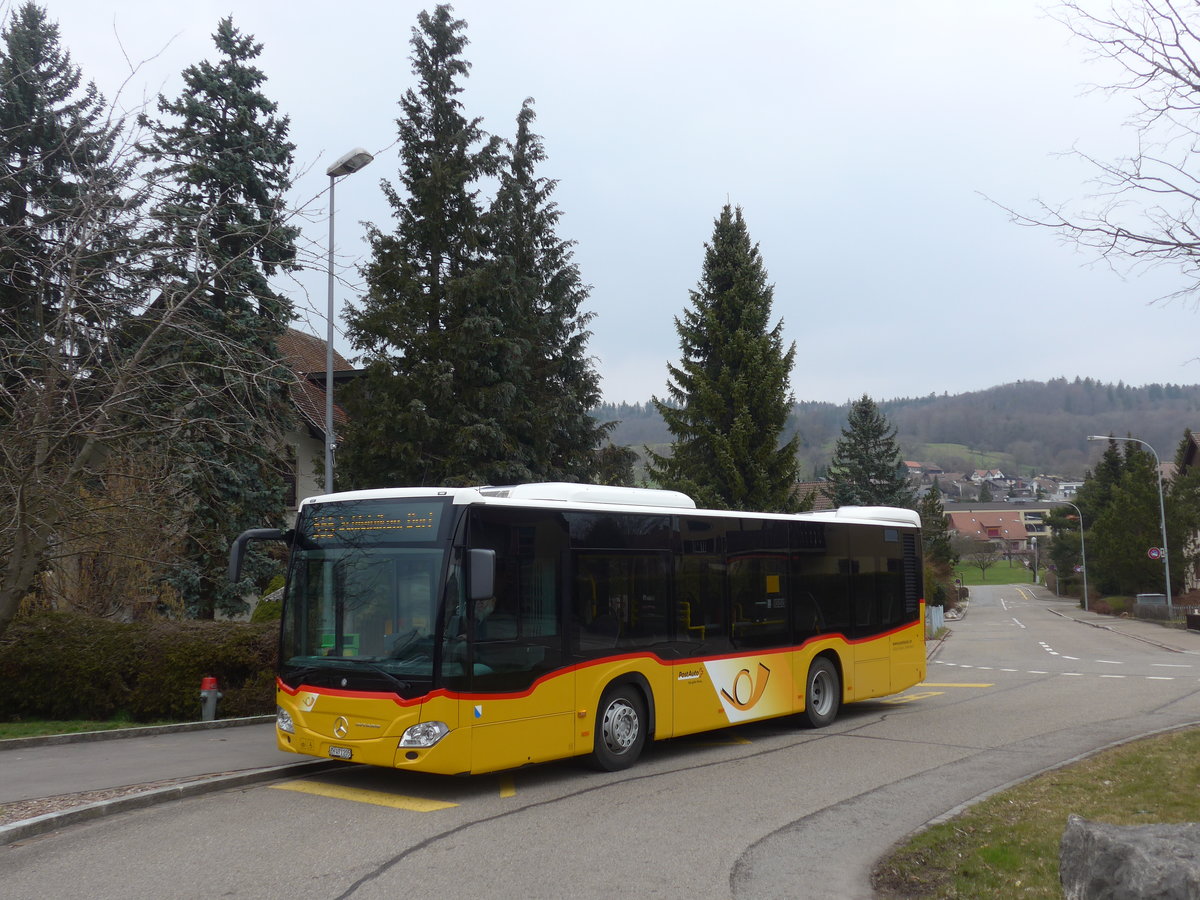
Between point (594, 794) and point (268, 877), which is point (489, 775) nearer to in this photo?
point (594, 794)

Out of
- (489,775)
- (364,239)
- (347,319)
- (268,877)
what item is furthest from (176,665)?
(364,239)

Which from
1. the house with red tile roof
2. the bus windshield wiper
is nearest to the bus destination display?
the bus windshield wiper

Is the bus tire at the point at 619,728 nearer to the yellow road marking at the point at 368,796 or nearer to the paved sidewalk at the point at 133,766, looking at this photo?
the yellow road marking at the point at 368,796

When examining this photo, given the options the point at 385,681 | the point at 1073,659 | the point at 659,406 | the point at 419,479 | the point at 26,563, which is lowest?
the point at 1073,659

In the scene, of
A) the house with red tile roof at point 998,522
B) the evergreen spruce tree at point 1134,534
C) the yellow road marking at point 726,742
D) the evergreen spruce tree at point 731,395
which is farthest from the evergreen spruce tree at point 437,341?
the house with red tile roof at point 998,522

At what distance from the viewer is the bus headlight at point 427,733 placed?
8.70 meters

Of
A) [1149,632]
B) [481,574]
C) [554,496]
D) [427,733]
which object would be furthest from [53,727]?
[1149,632]

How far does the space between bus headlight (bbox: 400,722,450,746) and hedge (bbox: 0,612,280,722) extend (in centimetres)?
652

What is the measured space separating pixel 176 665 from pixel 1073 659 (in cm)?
2273

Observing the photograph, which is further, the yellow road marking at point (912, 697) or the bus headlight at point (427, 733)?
the yellow road marking at point (912, 697)

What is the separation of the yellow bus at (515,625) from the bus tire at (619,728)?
19 millimetres

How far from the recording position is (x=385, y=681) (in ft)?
29.2

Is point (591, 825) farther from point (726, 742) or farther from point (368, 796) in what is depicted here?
point (726, 742)

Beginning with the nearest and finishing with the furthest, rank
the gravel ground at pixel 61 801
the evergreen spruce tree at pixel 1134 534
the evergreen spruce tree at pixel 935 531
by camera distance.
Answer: the gravel ground at pixel 61 801
the evergreen spruce tree at pixel 1134 534
the evergreen spruce tree at pixel 935 531
